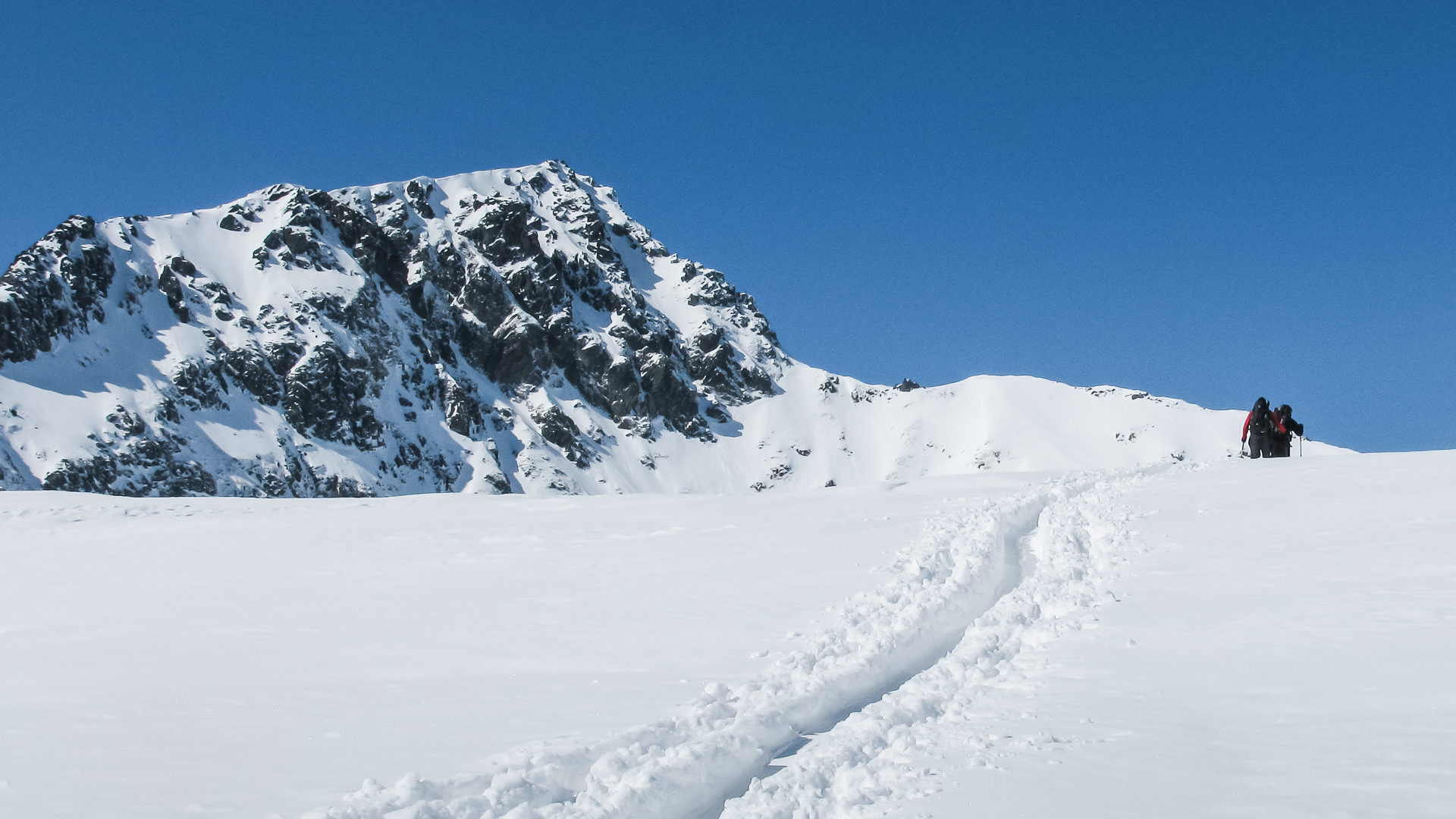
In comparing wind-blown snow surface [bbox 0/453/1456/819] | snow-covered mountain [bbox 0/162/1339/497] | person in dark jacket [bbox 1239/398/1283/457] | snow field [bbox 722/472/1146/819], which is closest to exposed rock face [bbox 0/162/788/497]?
snow-covered mountain [bbox 0/162/1339/497]

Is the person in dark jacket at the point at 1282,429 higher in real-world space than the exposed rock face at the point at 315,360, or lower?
lower

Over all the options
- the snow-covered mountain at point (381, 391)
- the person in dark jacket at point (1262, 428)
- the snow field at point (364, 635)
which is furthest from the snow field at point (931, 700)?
the snow-covered mountain at point (381, 391)

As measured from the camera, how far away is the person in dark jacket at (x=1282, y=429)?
2591cm

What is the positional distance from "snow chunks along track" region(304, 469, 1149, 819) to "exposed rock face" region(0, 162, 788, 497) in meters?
130

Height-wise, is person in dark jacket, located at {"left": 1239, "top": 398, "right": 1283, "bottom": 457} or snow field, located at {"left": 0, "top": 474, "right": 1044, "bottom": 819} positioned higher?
person in dark jacket, located at {"left": 1239, "top": 398, "right": 1283, "bottom": 457}

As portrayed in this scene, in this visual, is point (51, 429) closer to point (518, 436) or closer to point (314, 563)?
point (518, 436)

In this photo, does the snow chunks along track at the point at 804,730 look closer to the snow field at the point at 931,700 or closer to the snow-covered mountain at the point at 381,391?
the snow field at the point at 931,700

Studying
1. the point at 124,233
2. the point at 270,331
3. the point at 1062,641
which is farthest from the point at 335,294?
the point at 1062,641

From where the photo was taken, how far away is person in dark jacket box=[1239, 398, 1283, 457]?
26.0 meters

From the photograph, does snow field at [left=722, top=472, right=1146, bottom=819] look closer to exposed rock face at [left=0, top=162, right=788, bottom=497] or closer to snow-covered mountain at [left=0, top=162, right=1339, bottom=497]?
snow-covered mountain at [left=0, top=162, right=1339, bottom=497]

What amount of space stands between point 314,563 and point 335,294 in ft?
536

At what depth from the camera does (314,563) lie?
14.8m

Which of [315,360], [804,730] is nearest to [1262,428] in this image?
[804,730]

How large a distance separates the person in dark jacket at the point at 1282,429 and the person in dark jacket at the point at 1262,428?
46mm
